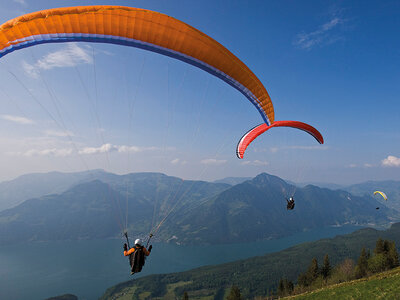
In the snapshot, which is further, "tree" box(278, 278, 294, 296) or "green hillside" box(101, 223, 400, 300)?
"green hillside" box(101, 223, 400, 300)

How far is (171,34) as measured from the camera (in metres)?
7.56

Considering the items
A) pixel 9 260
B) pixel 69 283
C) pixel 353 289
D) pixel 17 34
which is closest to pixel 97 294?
pixel 69 283

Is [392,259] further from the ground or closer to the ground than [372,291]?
closer to the ground

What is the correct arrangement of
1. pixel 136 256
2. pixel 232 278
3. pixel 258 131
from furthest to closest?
pixel 232 278, pixel 258 131, pixel 136 256

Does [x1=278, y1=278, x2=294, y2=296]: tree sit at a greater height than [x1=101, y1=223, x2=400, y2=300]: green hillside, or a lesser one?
greater

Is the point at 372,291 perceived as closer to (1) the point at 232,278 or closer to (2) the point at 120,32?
(2) the point at 120,32

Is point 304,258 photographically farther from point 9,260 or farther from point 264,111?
point 9,260

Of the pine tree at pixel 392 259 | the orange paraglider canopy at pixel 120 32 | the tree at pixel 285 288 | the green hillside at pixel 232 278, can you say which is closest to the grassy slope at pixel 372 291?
the orange paraglider canopy at pixel 120 32

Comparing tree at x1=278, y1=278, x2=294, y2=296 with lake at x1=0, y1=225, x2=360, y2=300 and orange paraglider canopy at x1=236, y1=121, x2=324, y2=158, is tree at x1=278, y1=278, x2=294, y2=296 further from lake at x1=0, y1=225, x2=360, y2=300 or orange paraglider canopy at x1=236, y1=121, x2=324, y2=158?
lake at x1=0, y1=225, x2=360, y2=300

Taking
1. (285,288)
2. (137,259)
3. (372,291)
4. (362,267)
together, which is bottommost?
(285,288)

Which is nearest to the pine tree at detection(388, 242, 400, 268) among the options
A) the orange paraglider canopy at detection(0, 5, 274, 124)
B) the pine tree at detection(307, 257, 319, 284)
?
the pine tree at detection(307, 257, 319, 284)

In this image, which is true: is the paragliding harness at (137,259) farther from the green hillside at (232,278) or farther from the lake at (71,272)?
the lake at (71,272)

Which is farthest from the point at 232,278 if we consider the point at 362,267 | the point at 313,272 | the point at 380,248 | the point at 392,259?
the point at 392,259

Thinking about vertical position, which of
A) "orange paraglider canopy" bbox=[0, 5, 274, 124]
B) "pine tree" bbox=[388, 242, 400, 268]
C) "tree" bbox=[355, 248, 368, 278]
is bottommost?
"tree" bbox=[355, 248, 368, 278]
